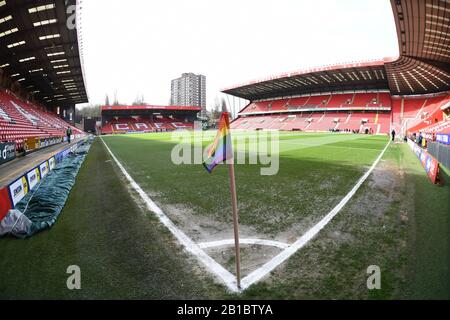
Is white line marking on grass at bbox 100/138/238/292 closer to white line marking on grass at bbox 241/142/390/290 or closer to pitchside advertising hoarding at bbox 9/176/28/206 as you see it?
white line marking on grass at bbox 241/142/390/290

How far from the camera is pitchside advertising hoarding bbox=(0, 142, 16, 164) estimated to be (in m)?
14.0

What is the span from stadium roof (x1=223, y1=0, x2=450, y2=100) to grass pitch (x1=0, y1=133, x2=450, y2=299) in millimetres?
20513

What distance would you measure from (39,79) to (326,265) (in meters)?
47.2

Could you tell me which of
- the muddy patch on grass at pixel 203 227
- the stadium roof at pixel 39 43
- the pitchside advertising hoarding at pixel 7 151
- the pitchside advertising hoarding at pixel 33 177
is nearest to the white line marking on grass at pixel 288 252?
the muddy patch on grass at pixel 203 227

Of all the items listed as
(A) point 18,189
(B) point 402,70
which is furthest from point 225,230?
(B) point 402,70

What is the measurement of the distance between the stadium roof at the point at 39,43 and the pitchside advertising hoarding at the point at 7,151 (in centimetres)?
1028

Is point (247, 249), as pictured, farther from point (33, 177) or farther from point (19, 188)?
point (33, 177)

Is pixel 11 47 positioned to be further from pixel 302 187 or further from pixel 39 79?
pixel 302 187

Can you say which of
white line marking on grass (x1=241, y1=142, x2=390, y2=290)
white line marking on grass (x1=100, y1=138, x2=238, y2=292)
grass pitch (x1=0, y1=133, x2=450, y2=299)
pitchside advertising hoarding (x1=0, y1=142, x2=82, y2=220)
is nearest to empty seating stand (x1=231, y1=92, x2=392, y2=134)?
grass pitch (x1=0, y1=133, x2=450, y2=299)

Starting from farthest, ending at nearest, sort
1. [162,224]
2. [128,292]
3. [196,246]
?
[162,224]
[196,246]
[128,292]

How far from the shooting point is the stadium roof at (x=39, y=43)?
18656 millimetres

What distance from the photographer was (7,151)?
48.4ft
